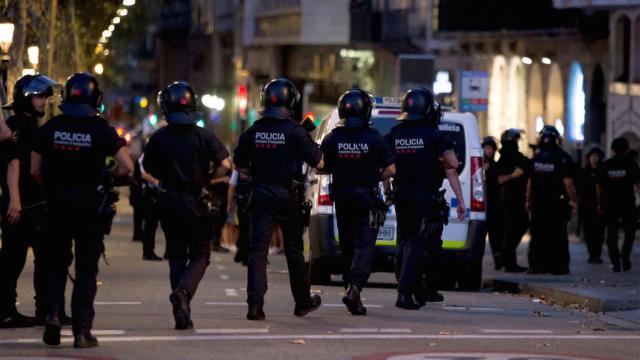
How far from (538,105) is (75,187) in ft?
115

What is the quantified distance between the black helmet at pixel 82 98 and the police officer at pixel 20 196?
785mm

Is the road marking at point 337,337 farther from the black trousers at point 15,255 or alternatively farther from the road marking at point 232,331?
the black trousers at point 15,255

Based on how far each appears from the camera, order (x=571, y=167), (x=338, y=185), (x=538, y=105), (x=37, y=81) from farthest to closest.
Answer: (x=538, y=105) → (x=571, y=167) → (x=338, y=185) → (x=37, y=81)

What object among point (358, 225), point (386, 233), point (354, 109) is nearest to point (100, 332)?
point (358, 225)

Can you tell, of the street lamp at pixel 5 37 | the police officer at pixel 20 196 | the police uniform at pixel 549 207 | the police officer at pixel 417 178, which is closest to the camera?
the police officer at pixel 20 196

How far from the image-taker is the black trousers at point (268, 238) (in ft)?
47.9

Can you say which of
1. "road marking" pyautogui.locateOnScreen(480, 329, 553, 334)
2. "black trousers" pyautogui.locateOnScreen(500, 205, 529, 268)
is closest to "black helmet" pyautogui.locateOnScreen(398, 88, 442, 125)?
"road marking" pyautogui.locateOnScreen(480, 329, 553, 334)

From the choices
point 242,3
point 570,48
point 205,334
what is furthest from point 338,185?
point 242,3

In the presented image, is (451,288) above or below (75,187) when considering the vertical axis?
below

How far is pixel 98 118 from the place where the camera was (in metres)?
12.7

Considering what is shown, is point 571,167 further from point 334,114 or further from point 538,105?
point 538,105

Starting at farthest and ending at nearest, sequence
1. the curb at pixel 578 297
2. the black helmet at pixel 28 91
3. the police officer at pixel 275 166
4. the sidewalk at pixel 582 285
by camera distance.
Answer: the sidewalk at pixel 582 285 → the curb at pixel 578 297 → the police officer at pixel 275 166 → the black helmet at pixel 28 91

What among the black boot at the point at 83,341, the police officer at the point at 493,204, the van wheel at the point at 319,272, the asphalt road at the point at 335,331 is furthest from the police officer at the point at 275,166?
the police officer at the point at 493,204

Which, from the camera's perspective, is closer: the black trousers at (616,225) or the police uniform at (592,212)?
the black trousers at (616,225)
